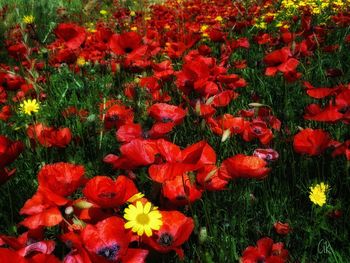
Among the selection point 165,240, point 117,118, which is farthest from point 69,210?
point 117,118

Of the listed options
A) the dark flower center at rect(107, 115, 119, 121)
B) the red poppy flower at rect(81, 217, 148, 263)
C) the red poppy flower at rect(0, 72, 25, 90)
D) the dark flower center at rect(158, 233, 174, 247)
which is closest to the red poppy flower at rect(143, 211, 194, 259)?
the dark flower center at rect(158, 233, 174, 247)

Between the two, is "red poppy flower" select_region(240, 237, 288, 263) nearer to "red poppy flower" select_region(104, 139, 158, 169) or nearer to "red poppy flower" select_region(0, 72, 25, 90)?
"red poppy flower" select_region(104, 139, 158, 169)

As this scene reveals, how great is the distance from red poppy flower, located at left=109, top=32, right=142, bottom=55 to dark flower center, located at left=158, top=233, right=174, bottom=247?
162 centimetres

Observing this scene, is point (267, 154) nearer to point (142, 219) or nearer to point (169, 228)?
point (169, 228)

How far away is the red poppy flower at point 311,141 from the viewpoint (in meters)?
1.66

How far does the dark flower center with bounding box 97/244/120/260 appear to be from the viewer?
3.85ft

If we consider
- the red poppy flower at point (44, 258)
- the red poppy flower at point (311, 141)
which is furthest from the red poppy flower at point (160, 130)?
the red poppy flower at point (44, 258)

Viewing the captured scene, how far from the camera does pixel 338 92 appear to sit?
6.40ft

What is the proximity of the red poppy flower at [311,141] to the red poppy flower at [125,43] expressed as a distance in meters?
1.35

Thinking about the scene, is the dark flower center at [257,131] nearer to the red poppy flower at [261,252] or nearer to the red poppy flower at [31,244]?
the red poppy flower at [261,252]

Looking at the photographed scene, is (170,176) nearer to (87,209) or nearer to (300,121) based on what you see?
(87,209)

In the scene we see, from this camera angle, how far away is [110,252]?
3.91 feet

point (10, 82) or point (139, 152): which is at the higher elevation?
point (139, 152)

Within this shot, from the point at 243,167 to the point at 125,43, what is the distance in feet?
5.01
